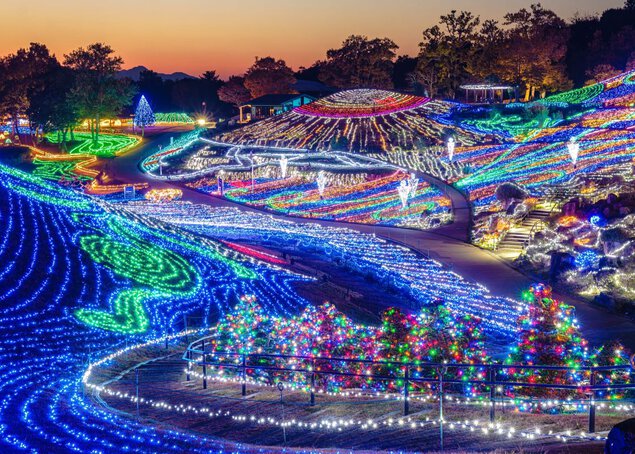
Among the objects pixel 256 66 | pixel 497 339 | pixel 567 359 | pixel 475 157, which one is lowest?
pixel 497 339

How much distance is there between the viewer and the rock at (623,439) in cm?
488

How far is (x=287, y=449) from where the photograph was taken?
7.91m

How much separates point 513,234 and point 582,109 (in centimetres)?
2373

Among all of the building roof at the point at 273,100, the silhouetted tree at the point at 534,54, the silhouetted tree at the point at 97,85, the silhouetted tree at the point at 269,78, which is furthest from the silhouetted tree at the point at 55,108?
the silhouetted tree at the point at 534,54

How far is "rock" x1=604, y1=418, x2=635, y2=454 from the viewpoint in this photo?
4.88 m

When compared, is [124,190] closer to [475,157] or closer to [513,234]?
[475,157]

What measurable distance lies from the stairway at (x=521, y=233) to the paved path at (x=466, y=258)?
644 mm

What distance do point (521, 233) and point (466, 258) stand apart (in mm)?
3499

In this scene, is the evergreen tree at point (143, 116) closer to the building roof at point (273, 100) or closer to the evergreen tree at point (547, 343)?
the building roof at point (273, 100)

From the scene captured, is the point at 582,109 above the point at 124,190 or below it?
above

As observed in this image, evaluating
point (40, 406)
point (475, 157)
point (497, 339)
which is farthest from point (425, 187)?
point (40, 406)

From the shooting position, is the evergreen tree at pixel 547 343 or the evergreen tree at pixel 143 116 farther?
the evergreen tree at pixel 143 116

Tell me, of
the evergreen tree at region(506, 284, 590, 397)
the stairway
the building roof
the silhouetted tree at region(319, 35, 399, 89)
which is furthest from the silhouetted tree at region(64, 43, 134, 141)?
the evergreen tree at region(506, 284, 590, 397)

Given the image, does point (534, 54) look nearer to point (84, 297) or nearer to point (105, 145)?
point (105, 145)
